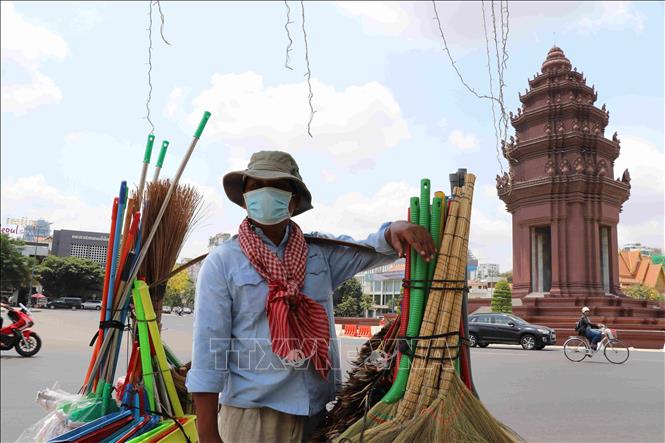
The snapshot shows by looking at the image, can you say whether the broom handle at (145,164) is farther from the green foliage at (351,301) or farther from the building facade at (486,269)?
the building facade at (486,269)

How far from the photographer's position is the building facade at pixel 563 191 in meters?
20.7

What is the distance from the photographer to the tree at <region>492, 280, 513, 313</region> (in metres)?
20.8

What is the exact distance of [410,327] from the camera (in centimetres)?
166

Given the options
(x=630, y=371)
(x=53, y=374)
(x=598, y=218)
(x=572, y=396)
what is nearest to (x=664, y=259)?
(x=598, y=218)

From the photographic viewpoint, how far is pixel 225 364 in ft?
5.12

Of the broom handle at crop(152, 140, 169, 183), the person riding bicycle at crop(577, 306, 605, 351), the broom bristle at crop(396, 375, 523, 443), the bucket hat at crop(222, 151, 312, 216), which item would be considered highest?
the broom handle at crop(152, 140, 169, 183)

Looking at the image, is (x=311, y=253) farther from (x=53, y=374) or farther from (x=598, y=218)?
(x=598, y=218)

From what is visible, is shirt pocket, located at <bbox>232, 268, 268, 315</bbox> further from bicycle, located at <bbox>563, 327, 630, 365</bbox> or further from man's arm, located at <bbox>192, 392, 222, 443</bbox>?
bicycle, located at <bbox>563, 327, 630, 365</bbox>

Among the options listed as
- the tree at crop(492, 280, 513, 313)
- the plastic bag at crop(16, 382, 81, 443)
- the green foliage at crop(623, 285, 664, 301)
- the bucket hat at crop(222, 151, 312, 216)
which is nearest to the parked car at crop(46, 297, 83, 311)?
the tree at crop(492, 280, 513, 313)

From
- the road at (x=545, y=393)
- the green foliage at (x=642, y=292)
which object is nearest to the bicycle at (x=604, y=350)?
the road at (x=545, y=393)

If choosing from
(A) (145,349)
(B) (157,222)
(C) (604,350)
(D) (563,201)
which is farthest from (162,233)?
(D) (563,201)

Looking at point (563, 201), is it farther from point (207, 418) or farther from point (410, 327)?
point (207, 418)

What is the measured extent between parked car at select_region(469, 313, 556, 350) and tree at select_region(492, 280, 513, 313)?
6118 mm

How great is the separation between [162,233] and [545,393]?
565 cm
